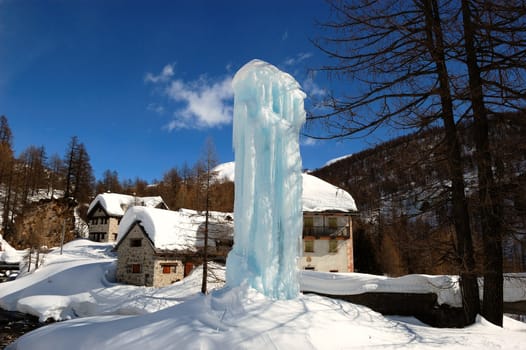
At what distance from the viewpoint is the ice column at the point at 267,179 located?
6902mm

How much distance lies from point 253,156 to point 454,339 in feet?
15.4

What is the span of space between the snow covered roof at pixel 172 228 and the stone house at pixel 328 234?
5.67 m

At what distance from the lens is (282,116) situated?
7.51m

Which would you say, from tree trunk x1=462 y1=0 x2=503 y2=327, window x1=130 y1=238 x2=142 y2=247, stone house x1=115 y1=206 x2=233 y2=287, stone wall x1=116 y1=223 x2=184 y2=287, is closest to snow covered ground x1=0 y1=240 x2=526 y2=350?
tree trunk x1=462 y1=0 x2=503 y2=327

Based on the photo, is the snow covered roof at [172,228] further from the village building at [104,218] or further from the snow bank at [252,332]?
the village building at [104,218]

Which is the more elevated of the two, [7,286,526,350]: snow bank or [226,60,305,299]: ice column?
[226,60,305,299]: ice column

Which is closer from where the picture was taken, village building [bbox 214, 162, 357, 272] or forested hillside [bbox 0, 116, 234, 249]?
village building [bbox 214, 162, 357, 272]

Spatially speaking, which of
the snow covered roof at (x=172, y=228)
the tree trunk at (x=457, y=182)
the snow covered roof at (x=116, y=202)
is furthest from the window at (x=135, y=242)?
the snow covered roof at (x=116, y=202)

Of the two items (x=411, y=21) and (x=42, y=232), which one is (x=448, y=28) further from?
(x=42, y=232)

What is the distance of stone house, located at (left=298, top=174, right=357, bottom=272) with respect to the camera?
24828mm

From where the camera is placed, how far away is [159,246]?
21.2 metres

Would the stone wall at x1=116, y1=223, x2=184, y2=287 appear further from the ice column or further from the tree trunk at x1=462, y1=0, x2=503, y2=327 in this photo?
the tree trunk at x1=462, y1=0, x2=503, y2=327

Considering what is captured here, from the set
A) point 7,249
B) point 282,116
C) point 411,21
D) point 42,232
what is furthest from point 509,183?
point 7,249

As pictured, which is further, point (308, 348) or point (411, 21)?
point (411, 21)
